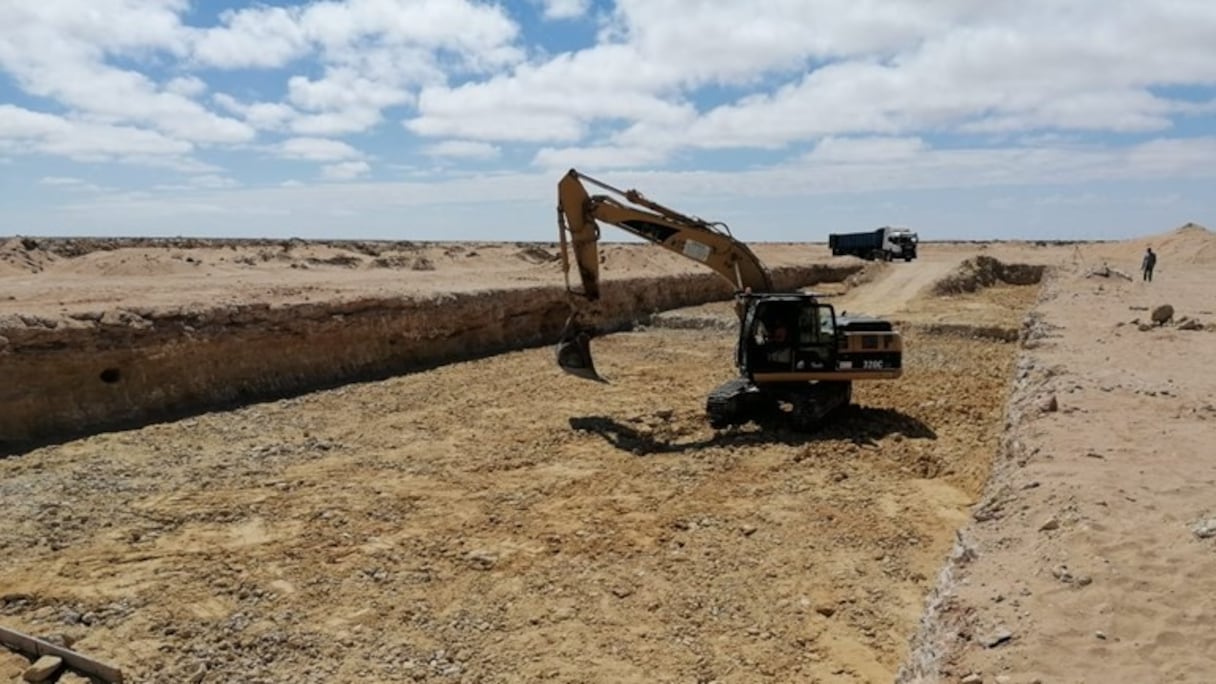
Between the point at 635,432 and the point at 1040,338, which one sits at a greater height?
the point at 1040,338

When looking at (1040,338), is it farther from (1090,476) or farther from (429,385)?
(429,385)

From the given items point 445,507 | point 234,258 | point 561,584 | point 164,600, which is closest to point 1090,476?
point 561,584

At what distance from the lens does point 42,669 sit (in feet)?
21.0

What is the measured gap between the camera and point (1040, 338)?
1568 centimetres

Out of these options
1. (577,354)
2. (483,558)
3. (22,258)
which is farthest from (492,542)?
(22,258)

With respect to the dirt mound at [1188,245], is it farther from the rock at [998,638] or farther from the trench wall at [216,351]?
the rock at [998,638]

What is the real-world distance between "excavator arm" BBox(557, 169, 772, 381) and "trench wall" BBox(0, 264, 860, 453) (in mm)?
1431

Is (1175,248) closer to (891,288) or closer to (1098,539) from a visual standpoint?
(891,288)

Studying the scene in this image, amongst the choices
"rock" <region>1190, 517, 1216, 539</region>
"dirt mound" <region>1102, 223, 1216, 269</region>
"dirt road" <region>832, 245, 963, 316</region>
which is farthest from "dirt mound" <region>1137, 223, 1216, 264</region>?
"rock" <region>1190, 517, 1216, 539</region>

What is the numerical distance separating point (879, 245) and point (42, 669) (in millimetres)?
46894

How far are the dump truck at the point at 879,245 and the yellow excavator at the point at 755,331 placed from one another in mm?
35102

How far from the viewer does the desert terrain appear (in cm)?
595

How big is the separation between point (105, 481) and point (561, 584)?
6.43 metres

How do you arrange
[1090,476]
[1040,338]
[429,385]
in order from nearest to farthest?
1. [1090,476]
2. [1040,338]
3. [429,385]
